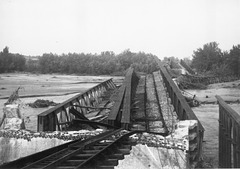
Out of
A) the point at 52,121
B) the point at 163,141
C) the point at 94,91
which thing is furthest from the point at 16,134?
the point at 94,91

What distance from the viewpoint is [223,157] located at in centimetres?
531

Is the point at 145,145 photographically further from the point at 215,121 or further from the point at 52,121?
the point at 215,121

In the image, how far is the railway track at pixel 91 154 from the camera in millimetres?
3637

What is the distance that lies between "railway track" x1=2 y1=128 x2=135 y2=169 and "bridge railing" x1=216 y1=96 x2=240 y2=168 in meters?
1.79

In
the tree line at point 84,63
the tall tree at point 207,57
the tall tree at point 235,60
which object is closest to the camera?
the tall tree at point 235,60

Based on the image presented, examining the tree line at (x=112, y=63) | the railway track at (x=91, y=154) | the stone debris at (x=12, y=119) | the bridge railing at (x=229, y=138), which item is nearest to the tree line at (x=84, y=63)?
the tree line at (x=112, y=63)

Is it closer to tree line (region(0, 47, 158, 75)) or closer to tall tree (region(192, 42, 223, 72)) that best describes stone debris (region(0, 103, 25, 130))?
tall tree (region(192, 42, 223, 72))

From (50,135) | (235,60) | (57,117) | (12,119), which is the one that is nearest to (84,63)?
(235,60)

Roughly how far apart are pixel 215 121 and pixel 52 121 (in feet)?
25.1

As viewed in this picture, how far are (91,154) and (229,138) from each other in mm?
2580

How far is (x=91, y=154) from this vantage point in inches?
163

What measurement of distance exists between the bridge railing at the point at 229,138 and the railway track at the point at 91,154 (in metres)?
1.79

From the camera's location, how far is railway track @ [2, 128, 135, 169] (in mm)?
3637

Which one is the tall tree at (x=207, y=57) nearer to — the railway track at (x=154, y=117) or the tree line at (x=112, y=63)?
the tree line at (x=112, y=63)
